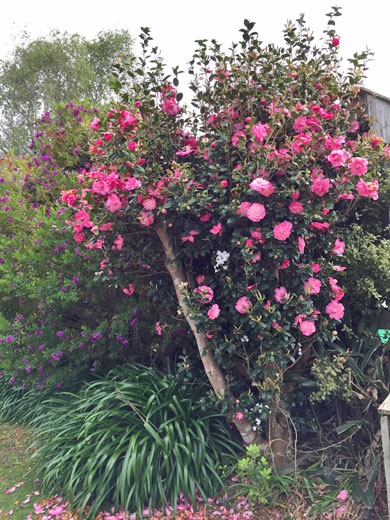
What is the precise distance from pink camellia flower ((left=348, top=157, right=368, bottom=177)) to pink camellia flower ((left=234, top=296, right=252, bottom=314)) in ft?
2.80

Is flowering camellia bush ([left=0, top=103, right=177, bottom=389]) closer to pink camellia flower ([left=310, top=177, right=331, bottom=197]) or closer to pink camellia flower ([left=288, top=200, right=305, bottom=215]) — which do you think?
pink camellia flower ([left=288, top=200, right=305, bottom=215])

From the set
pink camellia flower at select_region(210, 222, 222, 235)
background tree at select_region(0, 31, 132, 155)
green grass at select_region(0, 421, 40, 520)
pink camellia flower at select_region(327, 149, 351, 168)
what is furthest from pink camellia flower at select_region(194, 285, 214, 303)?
background tree at select_region(0, 31, 132, 155)

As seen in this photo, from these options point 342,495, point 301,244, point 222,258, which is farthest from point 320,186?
point 342,495

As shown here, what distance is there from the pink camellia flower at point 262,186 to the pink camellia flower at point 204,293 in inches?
24.4

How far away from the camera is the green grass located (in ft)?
8.29

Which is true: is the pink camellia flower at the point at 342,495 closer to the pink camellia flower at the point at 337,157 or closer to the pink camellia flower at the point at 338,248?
the pink camellia flower at the point at 338,248

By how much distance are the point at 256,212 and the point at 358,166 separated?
568 mm

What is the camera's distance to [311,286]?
2.18m

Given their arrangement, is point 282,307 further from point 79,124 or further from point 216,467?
point 79,124

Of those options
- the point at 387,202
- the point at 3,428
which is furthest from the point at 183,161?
the point at 3,428

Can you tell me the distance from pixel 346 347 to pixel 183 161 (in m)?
1.60

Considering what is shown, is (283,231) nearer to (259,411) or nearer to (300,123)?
(300,123)

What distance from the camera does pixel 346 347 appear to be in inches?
105

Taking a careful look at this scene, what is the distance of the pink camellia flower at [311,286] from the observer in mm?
2162
